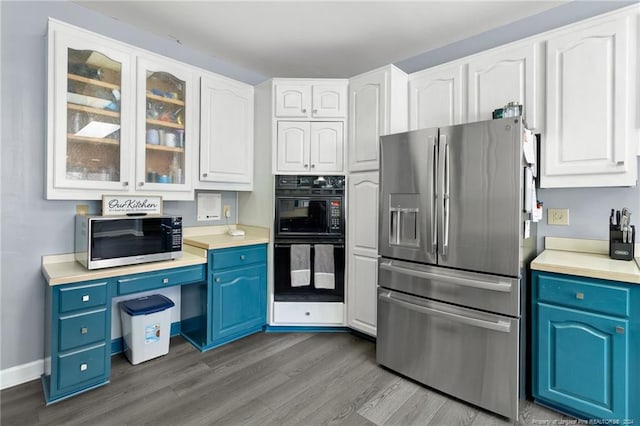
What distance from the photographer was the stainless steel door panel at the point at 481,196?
1651 mm

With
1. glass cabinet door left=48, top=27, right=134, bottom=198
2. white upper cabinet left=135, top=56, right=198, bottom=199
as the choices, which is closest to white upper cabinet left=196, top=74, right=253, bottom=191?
white upper cabinet left=135, top=56, right=198, bottom=199

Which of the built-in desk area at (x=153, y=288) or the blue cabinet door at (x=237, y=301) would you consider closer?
the built-in desk area at (x=153, y=288)

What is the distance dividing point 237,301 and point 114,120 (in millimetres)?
1686

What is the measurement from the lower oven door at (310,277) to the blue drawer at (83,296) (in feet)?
4.21

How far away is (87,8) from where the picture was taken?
2.21m

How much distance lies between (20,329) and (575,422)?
11.4 ft

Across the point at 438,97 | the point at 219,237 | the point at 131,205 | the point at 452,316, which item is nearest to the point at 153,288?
the point at 131,205

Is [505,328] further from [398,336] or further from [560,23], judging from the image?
[560,23]

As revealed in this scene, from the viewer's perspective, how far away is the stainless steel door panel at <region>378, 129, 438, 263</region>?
194cm

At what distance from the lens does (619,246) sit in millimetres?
1812

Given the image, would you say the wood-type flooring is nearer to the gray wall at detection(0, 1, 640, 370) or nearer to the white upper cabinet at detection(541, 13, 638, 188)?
the gray wall at detection(0, 1, 640, 370)

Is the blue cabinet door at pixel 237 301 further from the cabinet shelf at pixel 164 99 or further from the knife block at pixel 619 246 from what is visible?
the knife block at pixel 619 246

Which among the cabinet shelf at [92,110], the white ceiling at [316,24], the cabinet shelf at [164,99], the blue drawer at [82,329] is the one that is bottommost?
the blue drawer at [82,329]

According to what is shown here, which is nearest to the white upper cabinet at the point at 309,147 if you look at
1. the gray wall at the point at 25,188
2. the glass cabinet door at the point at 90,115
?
the glass cabinet door at the point at 90,115
